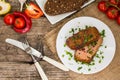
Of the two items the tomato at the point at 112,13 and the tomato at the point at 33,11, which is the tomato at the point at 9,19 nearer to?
the tomato at the point at 33,11

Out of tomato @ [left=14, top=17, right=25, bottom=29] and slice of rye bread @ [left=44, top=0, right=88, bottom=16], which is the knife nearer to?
tomato @ [left=14, top=17, right=25, bottom=29]

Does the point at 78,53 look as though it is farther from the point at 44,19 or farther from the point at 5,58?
the point at 5,58

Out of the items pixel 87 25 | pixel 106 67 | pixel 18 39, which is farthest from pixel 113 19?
pixel 18 39

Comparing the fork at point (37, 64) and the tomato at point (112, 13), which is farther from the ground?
the tomato at point (112, 13)

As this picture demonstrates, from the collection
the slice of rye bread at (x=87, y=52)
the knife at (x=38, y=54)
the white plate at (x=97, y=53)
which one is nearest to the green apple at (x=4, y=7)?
the knife at (x=38, y=54)

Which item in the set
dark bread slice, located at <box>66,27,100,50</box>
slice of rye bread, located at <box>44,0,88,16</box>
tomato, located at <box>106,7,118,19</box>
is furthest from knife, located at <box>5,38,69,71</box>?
tomato, located at <box>106,7,118,19</box>

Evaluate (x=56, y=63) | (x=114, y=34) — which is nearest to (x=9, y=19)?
(x=56, y=63)

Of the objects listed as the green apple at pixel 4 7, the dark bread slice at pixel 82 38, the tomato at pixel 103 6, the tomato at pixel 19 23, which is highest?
the green apple at pixel 4 7
